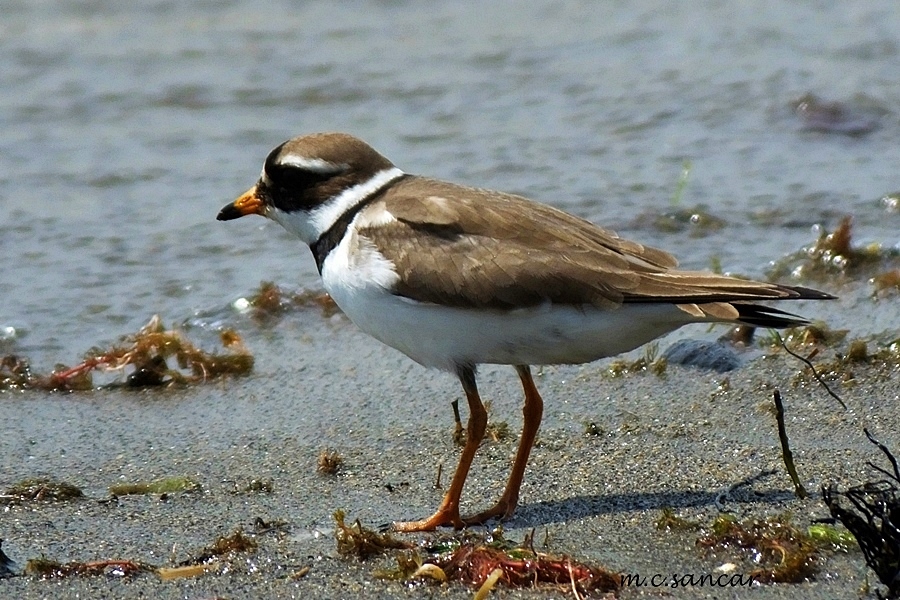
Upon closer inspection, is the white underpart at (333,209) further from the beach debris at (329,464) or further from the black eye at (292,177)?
the beach debris at (329,464)

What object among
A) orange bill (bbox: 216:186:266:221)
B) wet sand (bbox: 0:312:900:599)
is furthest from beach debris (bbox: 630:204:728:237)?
orange bill (bbox: 216:186:266:221)

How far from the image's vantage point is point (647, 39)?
12703 mm

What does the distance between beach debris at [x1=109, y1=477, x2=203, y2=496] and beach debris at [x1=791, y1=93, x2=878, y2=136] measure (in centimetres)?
688

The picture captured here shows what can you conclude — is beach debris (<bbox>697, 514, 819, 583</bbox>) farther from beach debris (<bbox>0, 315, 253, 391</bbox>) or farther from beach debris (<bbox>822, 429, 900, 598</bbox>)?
beach debris (<bbox>0, 315, 253, 391</bbox>)

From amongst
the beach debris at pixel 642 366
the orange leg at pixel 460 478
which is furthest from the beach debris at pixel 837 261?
the orange leg at pixel 460 478

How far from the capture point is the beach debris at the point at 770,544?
4.05 m

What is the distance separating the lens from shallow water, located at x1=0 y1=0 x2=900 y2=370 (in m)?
8.38

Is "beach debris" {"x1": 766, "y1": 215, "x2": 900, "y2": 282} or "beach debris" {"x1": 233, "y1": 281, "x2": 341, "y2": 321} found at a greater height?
"beach debris" {"x1": 766, "y1": 215, "x2": 900, "y2": 282}

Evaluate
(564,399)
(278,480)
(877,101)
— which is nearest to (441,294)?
(278,480)

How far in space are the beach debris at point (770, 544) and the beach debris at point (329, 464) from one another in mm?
1681

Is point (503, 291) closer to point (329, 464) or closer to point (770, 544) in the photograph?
point (329, 464)

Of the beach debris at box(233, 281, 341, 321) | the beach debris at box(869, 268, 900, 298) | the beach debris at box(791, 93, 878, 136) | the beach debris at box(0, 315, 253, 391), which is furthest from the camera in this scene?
the beach debris at box(791, 93, 878, 136)

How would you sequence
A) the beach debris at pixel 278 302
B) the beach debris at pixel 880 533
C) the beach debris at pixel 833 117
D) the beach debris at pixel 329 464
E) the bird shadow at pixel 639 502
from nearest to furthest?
the beach debris at pixel 880 533, the bird shadow at pixel 639 502, the beach debris at pixel 329 464, the beach debris at pixel 278 302, the beach debris at pixel 833 117

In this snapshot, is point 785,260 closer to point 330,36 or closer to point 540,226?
point 540,226
